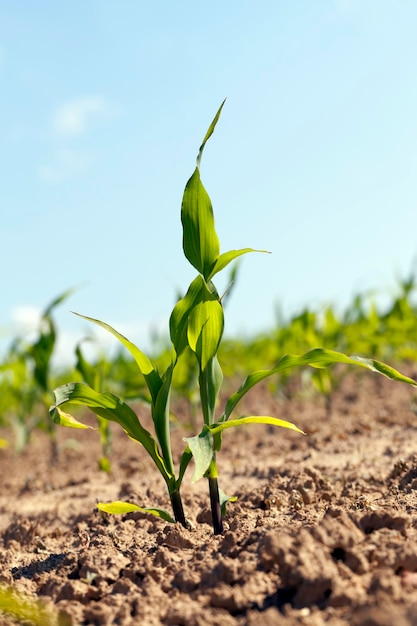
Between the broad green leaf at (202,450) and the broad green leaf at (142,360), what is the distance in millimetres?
293

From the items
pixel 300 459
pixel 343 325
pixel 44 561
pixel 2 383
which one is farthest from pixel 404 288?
pixel 44 561

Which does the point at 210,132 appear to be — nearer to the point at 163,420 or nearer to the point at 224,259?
the point at 224,259

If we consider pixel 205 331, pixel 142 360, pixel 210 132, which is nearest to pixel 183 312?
pixel 205 331

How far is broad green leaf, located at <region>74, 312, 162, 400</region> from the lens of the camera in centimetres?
218

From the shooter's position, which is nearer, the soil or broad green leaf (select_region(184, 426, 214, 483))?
the soil

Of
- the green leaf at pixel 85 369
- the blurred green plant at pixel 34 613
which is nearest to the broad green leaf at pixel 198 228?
the blurred green plant at pixel 34 613

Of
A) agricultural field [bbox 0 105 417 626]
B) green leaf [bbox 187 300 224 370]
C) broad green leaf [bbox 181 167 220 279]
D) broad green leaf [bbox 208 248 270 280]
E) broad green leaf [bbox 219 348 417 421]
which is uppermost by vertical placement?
broad green leaf [bbox 181 167 220 279]

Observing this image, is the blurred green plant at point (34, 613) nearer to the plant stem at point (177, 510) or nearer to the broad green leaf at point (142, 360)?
the plant stem at point (177, 510)

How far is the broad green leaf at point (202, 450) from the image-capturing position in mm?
1874

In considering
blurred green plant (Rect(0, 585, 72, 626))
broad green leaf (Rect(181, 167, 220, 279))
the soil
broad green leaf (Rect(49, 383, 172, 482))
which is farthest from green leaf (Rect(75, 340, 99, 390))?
blurred green plant (Rect(0, 585, 72, 626))

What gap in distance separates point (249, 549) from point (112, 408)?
2.38 feet

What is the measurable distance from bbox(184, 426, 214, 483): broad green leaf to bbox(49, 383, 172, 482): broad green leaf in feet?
0.76

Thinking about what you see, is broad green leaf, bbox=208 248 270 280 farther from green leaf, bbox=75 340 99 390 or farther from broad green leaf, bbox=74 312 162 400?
green leaf, bbox=75 340 99 390

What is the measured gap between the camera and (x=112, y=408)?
7.36ft
